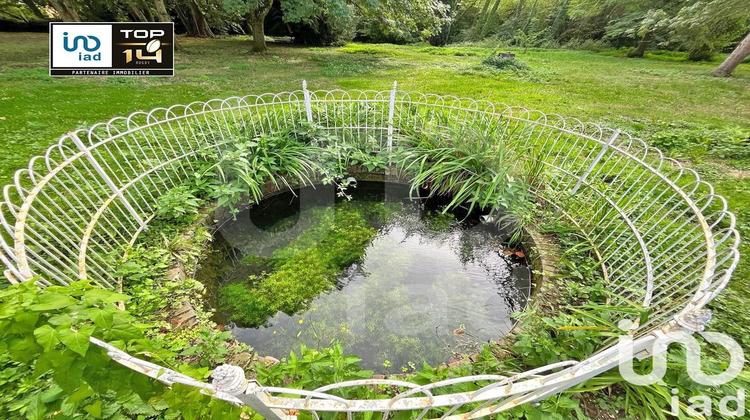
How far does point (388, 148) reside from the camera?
4.50 m

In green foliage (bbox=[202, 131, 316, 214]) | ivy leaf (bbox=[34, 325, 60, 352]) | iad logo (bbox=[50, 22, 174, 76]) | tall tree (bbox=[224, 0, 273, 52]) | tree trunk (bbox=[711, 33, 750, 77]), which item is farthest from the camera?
tree trunk (bbox=[711, 33, 750, 77])

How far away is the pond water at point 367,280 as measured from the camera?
2.41m

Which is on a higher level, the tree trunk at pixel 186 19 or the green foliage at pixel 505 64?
the tree trunk at pixel 186 19

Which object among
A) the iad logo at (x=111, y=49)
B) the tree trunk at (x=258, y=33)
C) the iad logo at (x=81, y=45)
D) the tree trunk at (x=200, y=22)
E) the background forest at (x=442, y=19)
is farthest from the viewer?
the tree trunk at (x=200, y=22)

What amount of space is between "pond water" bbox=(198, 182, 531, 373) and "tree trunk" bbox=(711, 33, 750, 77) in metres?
14.2

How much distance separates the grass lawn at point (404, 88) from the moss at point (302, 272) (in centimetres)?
299

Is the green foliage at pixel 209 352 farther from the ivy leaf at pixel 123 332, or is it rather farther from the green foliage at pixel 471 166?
the green foliage at pixel 471 166

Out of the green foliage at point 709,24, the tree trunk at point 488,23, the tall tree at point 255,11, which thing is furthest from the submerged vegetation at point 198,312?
the tree trunk at point 488,23

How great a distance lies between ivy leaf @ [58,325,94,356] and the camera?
93 centimetres

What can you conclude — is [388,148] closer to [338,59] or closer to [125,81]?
[125,81]

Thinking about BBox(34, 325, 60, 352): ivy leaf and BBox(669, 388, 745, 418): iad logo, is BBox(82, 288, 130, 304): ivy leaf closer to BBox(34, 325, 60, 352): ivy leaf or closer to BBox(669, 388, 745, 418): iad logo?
BBox(34, 325, 60, 352): ivy leaf

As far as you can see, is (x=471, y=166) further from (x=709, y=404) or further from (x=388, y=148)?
(x=709, y=404)

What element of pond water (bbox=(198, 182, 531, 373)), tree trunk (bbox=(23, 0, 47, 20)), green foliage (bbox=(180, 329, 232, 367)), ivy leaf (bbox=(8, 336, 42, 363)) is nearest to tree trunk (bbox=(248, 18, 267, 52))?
pond water (bbox=(198, 182, 531, 373))

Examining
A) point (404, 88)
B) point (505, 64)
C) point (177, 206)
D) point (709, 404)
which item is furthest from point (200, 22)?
point (709, 404)
